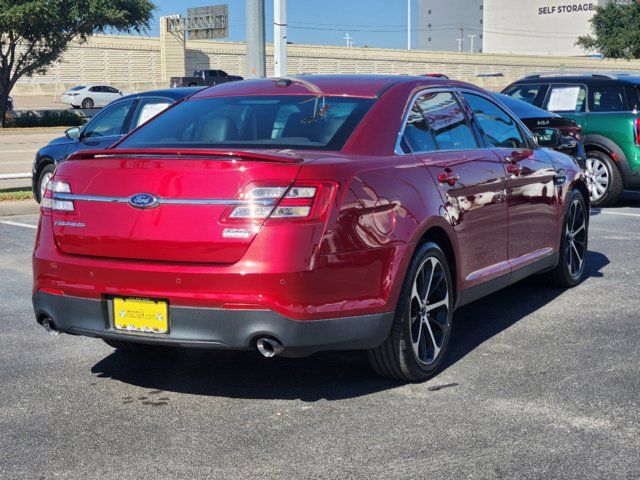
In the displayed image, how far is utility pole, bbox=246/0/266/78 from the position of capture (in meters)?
14.4

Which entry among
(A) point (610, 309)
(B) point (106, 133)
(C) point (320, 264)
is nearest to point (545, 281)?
(A) point (610, 309)

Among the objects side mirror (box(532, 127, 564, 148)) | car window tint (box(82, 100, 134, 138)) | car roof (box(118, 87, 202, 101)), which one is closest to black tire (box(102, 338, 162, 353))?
side mirror (box(532, 127, 564, 148))

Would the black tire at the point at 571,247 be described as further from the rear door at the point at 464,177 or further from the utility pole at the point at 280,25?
the utility pole at the point at 280,25

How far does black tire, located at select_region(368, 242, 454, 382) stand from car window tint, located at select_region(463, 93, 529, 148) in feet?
4.62

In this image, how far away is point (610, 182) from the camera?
1378cm

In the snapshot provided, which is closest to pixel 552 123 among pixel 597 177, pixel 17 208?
pixel 597 177

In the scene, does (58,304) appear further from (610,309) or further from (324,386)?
(610,309)

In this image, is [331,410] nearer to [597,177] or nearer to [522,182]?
[522,182]

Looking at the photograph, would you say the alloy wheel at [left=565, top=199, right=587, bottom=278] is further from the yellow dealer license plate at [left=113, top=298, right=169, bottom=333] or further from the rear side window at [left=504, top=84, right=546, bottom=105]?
the rear side window at [left=504, top=84, right=546, bottom=105]

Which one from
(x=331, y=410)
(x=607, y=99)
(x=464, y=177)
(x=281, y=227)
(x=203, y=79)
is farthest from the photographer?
(x=203, y=79)

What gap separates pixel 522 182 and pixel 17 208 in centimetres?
863

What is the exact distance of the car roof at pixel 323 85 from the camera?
5797 millimetres

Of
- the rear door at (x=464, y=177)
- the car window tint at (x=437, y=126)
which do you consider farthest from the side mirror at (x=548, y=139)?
the car window tint at (x=437, y=126)

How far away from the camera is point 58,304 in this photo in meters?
5.10
